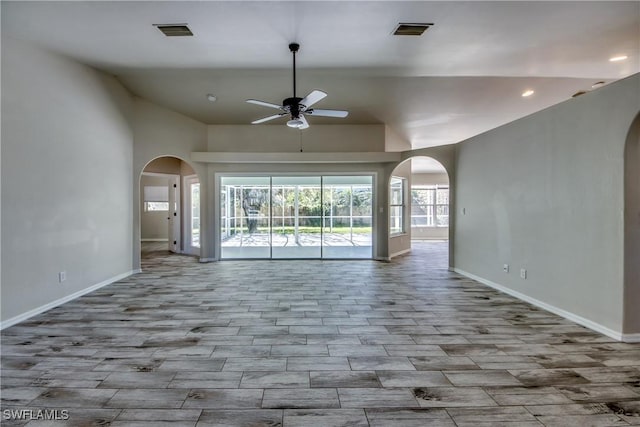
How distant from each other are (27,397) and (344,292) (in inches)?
135

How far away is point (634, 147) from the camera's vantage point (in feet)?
9.44

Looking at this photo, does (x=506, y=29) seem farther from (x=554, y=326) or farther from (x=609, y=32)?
(x=554, y=326)

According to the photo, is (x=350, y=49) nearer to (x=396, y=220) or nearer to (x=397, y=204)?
(x=397, y=204)

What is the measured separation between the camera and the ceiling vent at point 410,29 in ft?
11.1

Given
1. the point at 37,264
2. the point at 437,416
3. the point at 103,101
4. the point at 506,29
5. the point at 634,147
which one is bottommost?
the point at 437,416

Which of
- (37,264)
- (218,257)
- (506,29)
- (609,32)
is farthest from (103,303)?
(609,32)

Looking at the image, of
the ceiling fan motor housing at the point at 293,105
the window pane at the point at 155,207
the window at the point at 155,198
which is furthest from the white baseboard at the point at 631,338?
the window pane at the point at 155,207

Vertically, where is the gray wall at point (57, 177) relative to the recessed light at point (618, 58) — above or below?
below

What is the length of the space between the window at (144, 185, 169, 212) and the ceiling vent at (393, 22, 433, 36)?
963 cm

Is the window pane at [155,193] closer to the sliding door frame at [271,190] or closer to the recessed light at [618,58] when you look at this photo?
the sliding door frame at [271,190]

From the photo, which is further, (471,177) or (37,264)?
(471,177)

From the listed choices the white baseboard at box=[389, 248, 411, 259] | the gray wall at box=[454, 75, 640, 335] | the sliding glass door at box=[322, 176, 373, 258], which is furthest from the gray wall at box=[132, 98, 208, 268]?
the gray wall at box=[454, 75, 640, 335]

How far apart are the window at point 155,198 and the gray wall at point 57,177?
5616 mm

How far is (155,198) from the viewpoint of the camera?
35.0ft
